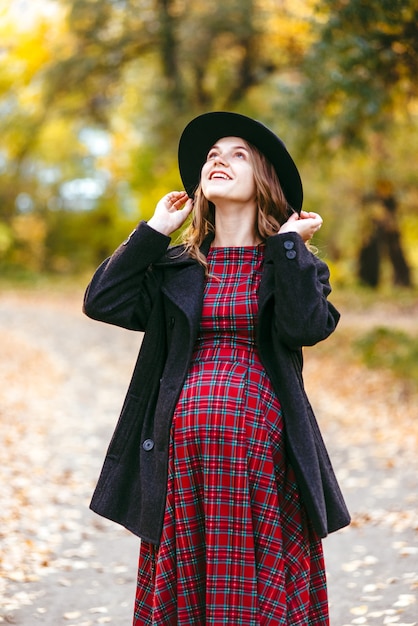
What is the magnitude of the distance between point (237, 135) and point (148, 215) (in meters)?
19.6

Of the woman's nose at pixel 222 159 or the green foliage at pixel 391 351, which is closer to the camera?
the woman's nose at pixel 222 159

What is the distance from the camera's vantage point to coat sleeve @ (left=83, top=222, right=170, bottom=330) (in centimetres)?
299

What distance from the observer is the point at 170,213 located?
3.17m

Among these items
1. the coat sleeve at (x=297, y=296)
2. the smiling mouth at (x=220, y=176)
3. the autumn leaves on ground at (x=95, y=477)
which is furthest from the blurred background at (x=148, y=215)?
the smiling mouth at (x=220, y=176)

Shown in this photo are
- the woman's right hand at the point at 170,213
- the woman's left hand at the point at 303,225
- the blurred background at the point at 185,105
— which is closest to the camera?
the woman's left hand at the point at 303,225

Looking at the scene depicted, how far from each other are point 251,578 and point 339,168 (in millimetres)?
14092

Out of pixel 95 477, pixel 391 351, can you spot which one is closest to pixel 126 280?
pixel 95 477

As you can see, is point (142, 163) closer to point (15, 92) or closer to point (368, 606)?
point (15, 92)

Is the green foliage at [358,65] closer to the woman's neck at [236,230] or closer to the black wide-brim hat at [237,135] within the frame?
the black wide-brim hat at [237,135]

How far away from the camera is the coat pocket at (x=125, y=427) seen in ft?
9.93

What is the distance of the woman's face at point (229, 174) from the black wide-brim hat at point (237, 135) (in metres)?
0.04

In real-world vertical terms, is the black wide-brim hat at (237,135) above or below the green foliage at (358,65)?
below

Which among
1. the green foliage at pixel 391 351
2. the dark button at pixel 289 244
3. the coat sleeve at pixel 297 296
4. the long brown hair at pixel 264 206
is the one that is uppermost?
the green foliage at pixel 391 351

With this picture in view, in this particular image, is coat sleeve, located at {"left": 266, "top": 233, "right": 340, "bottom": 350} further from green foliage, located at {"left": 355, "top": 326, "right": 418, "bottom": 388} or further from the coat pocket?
green foliage, located at {"left": 355, "top": 326, "right": 418, "bottom": 388}
